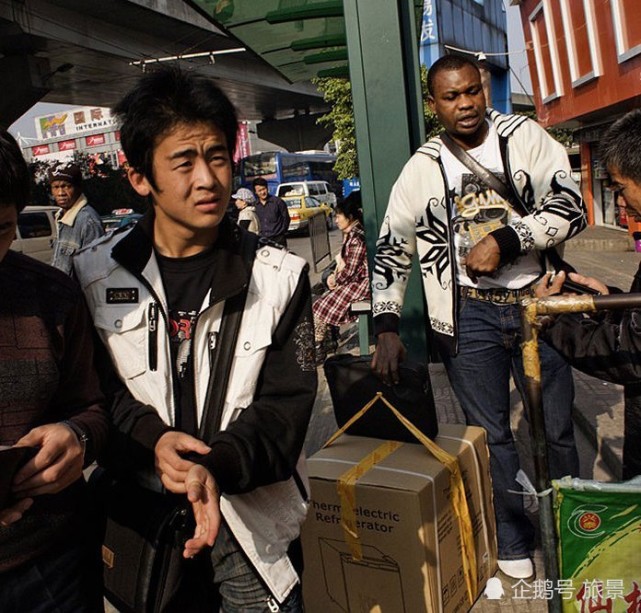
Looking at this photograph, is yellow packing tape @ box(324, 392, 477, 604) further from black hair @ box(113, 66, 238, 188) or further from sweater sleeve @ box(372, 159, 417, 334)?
black hair @ box(113, 66, 238, 188)

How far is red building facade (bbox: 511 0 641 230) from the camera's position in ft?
48.0

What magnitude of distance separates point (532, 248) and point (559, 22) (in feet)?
63.2

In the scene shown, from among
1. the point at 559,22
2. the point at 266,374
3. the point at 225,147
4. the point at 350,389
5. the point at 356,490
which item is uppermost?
the point at 559,22

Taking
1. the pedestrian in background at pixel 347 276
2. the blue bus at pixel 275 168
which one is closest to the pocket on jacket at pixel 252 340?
the pedestrian in background at pixel 347 276

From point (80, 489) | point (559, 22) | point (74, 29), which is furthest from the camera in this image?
point (74, 29)

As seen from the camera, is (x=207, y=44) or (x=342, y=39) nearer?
(x=342, y=39)

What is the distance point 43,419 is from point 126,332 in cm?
28

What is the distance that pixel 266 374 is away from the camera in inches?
71.6

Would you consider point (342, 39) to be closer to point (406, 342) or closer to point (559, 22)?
point (406, 342)

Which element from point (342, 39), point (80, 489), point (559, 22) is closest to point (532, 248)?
point (80, 489)

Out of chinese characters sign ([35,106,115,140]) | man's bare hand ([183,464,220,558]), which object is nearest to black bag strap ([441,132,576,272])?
man's bare hand ([183,464,220,558])

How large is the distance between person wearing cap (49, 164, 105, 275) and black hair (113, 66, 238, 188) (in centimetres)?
507

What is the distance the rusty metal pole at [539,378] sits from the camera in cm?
171

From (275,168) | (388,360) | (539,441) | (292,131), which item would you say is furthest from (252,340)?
(292,131)
